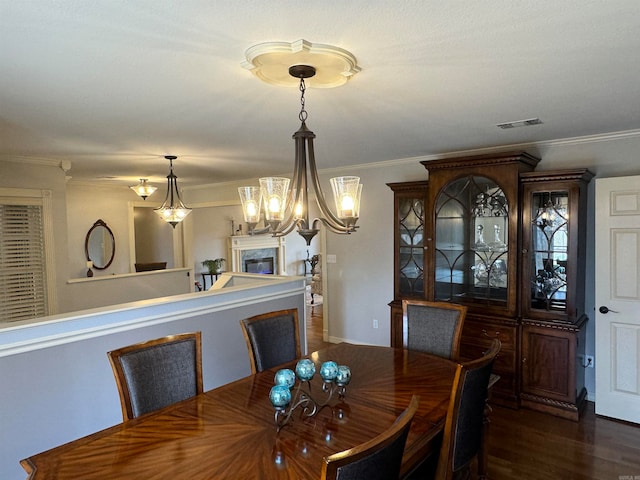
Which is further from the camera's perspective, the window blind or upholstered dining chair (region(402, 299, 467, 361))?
the window blind

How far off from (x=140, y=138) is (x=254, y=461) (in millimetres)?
2940

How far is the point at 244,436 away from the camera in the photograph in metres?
1.54

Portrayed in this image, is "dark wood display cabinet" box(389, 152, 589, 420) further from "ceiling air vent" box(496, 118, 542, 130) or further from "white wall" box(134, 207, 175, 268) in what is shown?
"white wall" box(134, 207, 175, 268)

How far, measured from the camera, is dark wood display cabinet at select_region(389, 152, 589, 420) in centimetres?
344

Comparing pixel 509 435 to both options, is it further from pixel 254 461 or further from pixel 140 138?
pixel 140 138

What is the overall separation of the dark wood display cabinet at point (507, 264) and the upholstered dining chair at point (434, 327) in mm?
1327

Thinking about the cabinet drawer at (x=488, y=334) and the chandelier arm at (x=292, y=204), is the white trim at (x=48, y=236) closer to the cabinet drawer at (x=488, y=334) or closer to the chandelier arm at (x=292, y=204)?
the chandelier arm at (x=292, y=204)

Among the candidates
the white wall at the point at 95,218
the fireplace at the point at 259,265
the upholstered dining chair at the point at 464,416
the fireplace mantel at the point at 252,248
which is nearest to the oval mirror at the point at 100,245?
the white wall at the point at 95,218

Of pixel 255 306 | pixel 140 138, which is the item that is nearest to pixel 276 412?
pixel 255 306

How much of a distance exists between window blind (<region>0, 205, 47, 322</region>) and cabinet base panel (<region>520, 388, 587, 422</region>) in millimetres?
4984

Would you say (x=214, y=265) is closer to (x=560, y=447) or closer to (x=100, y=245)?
(x=100, y=245)

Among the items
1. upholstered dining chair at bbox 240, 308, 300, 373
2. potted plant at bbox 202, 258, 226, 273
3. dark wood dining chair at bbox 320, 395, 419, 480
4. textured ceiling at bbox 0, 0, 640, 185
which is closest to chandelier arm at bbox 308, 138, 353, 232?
textured ceiling at bbox 0, 0, 640, 185

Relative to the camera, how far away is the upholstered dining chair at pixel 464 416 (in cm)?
159

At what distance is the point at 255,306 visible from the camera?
3.62 meters
